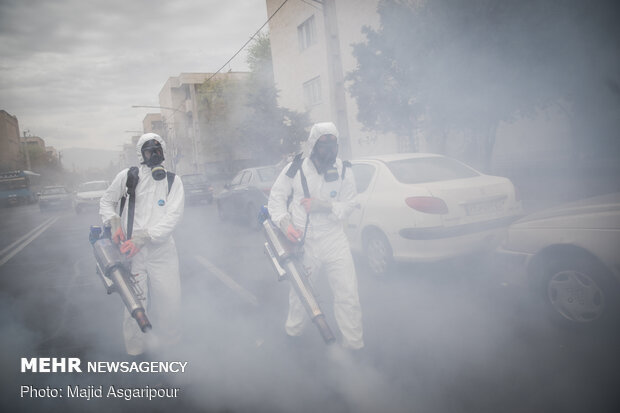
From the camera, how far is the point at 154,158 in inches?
119

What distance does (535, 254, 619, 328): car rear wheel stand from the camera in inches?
112

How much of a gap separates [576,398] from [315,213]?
6.29ft

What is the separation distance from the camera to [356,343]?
9.45 feet

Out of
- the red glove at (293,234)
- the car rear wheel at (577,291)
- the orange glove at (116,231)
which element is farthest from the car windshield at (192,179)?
the car rear wheel at (577,291)

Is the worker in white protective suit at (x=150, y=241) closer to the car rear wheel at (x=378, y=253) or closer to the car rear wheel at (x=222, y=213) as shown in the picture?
the car rear wheel at (x=378, y=253)

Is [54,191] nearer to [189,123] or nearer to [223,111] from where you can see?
[223,111]

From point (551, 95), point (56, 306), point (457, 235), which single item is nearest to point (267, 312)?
point (457, 235)

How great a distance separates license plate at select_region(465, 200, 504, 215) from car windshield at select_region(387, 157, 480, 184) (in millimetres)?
485

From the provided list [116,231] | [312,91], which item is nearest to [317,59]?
[312,91]

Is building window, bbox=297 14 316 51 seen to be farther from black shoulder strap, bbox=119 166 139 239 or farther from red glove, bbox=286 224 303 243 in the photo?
red glove, bbox=286 224 303 243

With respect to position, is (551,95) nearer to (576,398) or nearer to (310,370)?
(576,398)

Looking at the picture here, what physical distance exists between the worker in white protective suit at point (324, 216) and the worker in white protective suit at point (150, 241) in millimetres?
818

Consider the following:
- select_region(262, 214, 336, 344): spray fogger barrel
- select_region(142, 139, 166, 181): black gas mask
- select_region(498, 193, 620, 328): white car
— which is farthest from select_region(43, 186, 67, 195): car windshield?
select_region(498, 193, 620, 328): white car

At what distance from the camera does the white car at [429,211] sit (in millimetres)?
4227
